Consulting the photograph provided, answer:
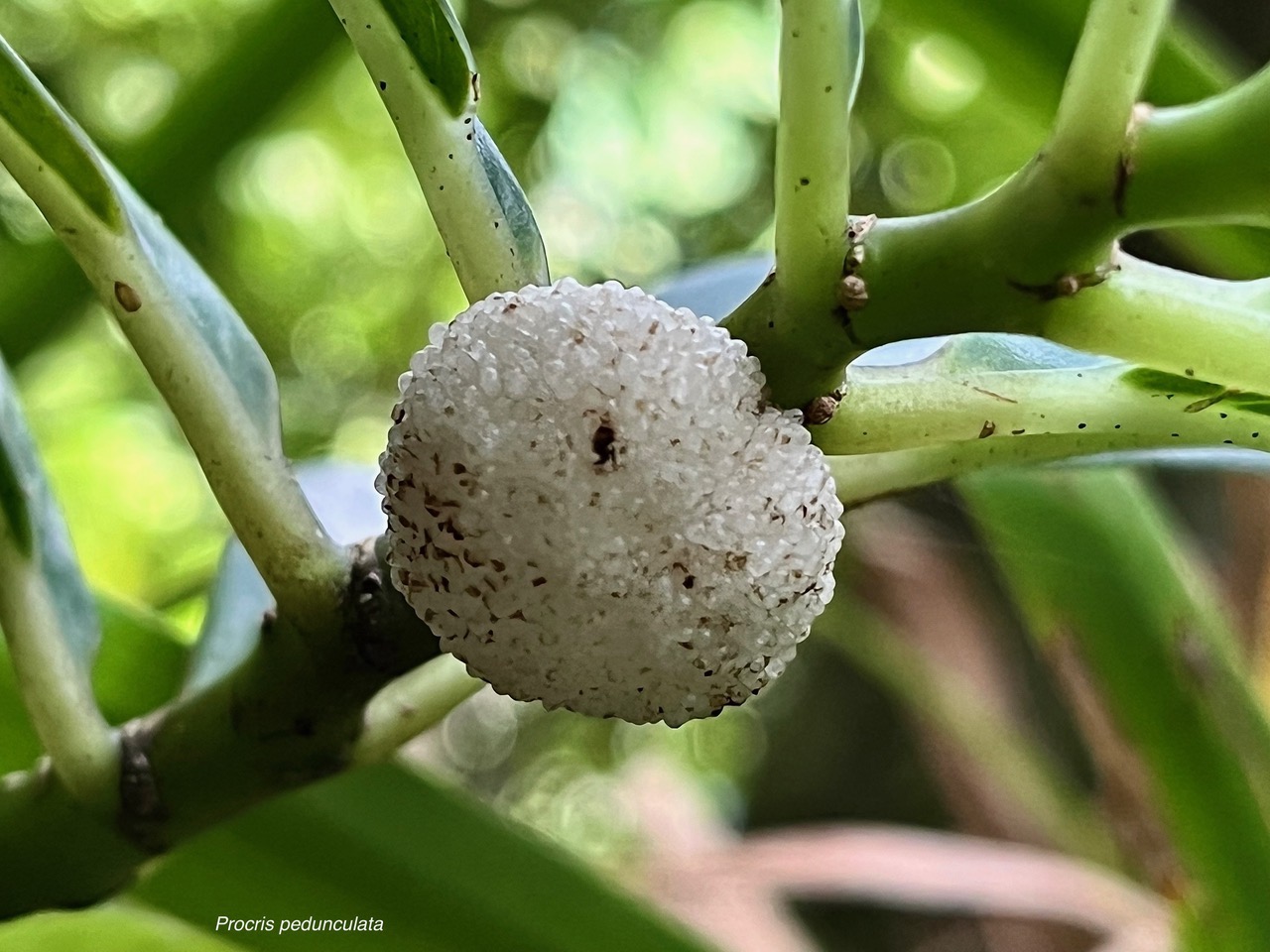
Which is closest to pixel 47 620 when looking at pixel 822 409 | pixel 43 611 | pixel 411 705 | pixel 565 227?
pixel 43 611

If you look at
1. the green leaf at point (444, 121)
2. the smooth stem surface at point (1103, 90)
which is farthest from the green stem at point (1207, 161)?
the green leaf at point (444, 121)

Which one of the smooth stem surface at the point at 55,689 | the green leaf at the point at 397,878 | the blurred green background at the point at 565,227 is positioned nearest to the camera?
the smooth stem surface at the point at 55,689

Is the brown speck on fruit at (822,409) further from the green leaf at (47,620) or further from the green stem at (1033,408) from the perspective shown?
the green leaf at (47,620)

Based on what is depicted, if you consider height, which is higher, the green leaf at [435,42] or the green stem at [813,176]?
the green leaf at [435,42]

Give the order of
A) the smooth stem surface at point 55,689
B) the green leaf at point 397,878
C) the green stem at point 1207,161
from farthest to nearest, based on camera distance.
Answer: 1. the green leaf at point 397,878
2. the smooth stem surface at point 55,689
3. the green stem at point 1207,161

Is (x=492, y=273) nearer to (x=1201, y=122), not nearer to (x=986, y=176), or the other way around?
(x=1201, y=122)

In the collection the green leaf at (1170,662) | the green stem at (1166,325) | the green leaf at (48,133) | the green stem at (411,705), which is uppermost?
the green leaf at (1170,662)

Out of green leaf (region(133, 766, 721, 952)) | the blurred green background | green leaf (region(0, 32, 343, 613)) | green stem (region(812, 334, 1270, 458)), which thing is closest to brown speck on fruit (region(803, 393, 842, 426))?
green stem (region(812, 334, 1270, 458))

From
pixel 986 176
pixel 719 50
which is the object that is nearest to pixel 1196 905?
pixel 986 176
